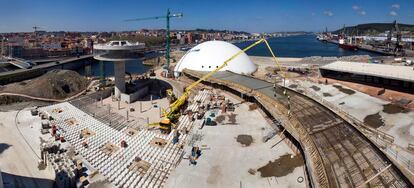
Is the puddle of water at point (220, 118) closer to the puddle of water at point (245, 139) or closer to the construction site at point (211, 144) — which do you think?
the construction site at point (211, 144)

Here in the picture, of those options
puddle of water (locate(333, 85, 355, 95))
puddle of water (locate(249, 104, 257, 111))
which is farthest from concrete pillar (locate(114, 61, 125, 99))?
puddle of water (locate(333, 85, 355, 95))

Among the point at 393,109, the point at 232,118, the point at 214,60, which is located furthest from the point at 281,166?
the point at 214,60

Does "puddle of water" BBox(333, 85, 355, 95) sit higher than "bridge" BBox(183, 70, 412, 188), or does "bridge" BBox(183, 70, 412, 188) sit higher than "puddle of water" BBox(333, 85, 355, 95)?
"puddle of water" BBox(333, 85, 355, 95)

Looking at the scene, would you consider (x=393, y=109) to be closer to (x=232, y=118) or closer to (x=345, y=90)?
(x=345, y=90)

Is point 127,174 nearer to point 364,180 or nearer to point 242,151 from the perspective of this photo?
point 242,151

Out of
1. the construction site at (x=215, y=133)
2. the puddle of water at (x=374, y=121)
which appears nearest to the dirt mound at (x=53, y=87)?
the construction site at (x=215, y=133)

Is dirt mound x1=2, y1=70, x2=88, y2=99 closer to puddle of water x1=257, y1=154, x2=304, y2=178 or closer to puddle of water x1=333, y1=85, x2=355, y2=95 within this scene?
puddle of water x1=257, y1=154, x2=304, y2=178
